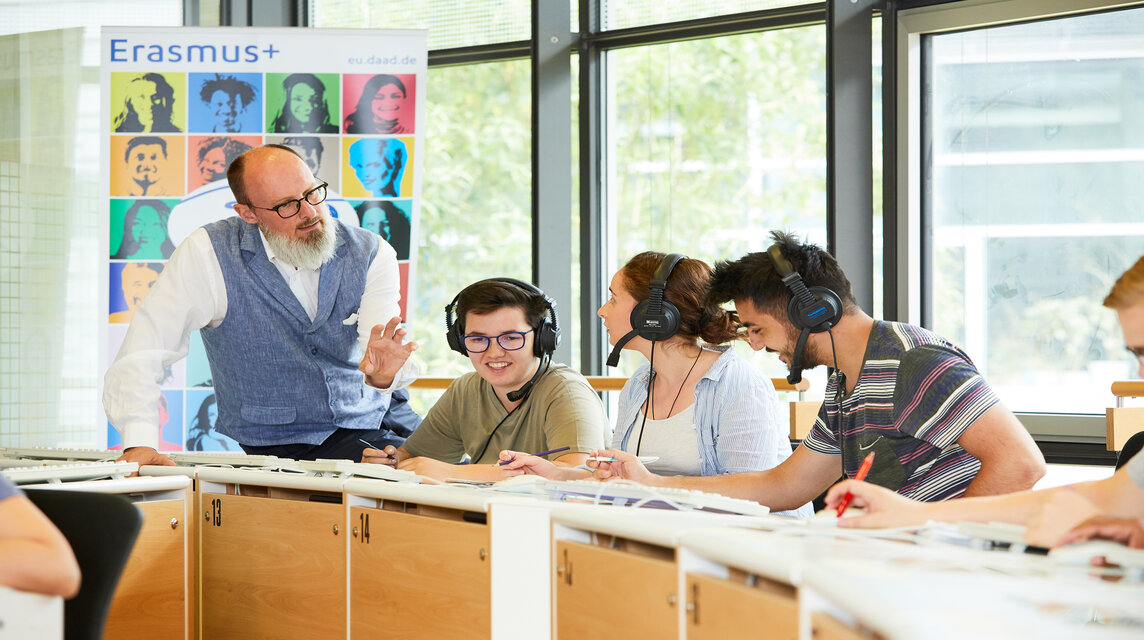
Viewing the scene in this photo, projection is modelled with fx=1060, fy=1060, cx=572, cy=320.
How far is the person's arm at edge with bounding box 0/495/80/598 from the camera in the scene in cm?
114

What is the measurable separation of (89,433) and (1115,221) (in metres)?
3.91

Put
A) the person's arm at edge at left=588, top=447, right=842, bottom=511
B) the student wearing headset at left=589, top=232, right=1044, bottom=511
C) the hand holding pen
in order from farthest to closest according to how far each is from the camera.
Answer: the hand holding pen → the person's arm at edge at left=588, top=447, right=842, bottom=511 → the student wearing headset at left=589, top=232, right=1044, bottom=511

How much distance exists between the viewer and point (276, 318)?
2.73 m

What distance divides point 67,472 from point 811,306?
1.49m

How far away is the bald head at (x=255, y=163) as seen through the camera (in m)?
2.70

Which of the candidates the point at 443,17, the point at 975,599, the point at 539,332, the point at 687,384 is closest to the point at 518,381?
the point at 539,332

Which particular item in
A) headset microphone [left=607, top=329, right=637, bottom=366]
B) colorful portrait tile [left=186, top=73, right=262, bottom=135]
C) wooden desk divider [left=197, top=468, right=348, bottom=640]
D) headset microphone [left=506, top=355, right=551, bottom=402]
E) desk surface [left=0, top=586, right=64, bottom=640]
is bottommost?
wooden desk divider [left=197, top=468, right=348, bottom=640]

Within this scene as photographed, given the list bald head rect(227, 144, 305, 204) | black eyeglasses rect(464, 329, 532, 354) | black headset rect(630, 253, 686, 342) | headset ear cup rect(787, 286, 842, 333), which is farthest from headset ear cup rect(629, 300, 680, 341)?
bald head rect(227, 144, 305, 204)

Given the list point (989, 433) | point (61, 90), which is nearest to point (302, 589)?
point (989, 433)

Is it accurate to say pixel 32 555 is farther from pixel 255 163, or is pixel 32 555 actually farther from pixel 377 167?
pixel 377 167

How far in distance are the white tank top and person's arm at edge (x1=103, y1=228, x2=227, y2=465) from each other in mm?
1184

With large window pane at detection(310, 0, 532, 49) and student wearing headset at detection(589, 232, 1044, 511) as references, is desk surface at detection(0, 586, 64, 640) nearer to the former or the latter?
student wearing headset at detection(589, 232, 1044, 511)

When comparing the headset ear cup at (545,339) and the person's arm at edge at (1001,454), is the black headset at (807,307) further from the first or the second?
the headset ear cup at (545,339)

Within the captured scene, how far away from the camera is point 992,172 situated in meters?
3.47
